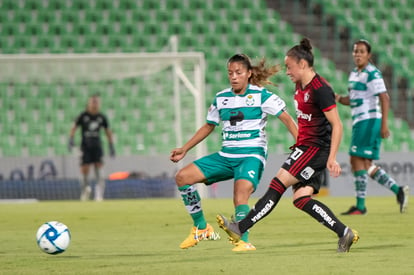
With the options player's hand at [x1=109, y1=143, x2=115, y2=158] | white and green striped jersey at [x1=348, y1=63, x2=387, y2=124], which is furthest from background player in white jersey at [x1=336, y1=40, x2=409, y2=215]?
player's hand at [x1=109, y1=143, x2=115, y2=158]

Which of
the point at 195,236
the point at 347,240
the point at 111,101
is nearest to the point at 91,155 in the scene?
the point at 111,101

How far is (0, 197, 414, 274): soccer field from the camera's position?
6.36 meters

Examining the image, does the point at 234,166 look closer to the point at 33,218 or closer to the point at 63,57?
the point at 33,218

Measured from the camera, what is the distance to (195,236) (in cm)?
825

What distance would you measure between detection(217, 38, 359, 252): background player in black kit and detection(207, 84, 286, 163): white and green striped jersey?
1.97ft

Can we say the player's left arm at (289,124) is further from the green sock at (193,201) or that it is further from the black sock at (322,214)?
the green sock at (193,201)

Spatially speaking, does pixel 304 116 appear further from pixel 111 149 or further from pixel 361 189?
pixel 111 149

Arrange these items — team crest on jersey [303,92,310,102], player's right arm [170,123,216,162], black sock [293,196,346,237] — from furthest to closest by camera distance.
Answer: player's right arm [170,123,216,162] → team crest on jersey [303,92,310,102] → black sock [293,196,346,237]

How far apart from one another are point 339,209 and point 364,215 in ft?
4.81

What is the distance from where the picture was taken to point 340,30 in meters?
23.5

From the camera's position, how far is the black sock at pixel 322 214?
7375mm

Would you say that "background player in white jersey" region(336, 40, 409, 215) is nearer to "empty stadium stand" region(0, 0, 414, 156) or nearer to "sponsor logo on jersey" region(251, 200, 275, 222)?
"sponsor logo on jersey" region(251, 200, 275, 222)

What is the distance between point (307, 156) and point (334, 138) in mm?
415

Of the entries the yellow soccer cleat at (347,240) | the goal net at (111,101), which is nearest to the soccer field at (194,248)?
the yellow soccer cleat at (347,240)
